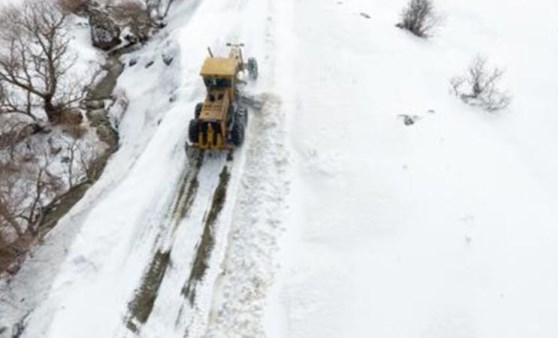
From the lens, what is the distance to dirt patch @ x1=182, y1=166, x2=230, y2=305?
620 inches

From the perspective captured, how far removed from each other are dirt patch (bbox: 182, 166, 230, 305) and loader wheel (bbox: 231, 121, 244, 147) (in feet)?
3.46

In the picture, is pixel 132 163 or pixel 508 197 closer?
pixel 508 197

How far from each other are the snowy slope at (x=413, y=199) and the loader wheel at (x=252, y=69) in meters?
1.93

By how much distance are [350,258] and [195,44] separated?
16.4 meters

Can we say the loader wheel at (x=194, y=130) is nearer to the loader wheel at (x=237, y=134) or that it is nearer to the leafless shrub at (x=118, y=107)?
the loader wheel at (x=237, y=134)

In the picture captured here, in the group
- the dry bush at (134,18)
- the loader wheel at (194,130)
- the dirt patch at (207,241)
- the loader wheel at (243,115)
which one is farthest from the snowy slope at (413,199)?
the dry bush at (134,18)

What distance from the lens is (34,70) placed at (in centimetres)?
2777

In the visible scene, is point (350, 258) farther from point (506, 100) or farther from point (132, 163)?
point (506, 100)

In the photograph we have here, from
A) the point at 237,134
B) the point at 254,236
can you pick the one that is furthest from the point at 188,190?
the point at 254,236

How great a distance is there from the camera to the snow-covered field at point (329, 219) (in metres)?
14.8

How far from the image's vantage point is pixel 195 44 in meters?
27.9

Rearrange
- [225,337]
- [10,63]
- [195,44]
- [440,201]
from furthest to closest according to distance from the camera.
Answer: [195,44] < [10,63] < [440,201] < [225,337]

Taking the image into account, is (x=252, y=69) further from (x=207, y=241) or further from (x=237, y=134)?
(x=207, y=241)

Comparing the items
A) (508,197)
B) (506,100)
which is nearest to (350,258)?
(508,197)
